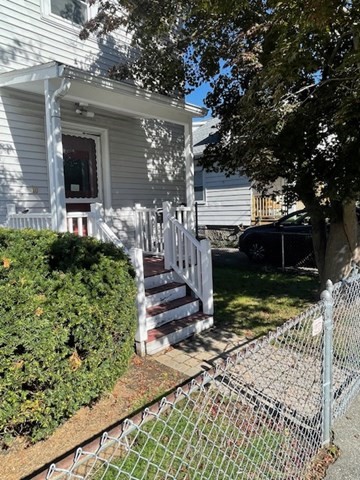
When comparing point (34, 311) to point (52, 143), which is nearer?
point (34, 311)

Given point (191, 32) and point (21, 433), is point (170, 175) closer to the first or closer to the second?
point (191, 32)

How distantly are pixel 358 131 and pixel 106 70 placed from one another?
5216mm

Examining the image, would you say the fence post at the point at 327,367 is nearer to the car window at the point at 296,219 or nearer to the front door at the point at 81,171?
the front door at the point at 81,171

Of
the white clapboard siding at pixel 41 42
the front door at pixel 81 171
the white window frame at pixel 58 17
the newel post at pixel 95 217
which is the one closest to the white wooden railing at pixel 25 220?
the newel post at pixel 95 217

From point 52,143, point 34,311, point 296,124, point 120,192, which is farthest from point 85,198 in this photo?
point 34,311

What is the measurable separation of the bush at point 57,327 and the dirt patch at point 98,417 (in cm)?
11

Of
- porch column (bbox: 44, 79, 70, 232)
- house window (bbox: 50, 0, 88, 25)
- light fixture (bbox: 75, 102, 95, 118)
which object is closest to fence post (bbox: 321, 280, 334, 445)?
porch column (bbox: 44, 79, 70, 232)

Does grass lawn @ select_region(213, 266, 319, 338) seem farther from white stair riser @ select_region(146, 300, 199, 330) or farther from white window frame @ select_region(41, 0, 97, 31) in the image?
white window frame @ select_region(41, 0, 97, 31)

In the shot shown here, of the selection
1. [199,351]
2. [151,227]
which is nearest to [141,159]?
[151,227]

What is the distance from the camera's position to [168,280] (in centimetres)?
593

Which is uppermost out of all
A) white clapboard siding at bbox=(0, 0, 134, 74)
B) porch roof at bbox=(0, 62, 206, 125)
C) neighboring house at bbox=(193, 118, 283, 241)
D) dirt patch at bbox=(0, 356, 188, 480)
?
white clapboard siding at bbox=(0, 0, 134, 74)

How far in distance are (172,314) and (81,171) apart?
3.68m

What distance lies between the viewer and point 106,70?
25.3 feet

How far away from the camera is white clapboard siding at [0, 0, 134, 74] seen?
6.05 m
